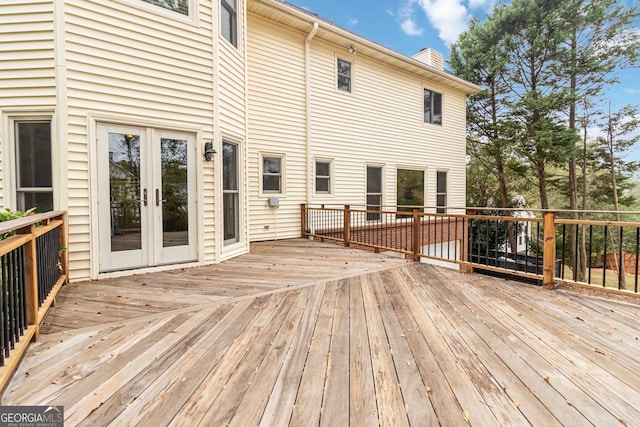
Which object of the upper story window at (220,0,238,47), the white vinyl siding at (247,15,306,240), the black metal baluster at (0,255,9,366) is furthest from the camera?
the white vinyl siding at (247,15,306,240)

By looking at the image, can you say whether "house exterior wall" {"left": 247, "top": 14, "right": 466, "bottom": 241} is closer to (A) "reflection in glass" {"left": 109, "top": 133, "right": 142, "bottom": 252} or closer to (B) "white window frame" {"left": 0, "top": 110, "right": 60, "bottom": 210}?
(A) "reflection in glass" {"left": 109, "top": 133, "right": 142, "bottom": 252}

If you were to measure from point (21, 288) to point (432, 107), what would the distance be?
35.4ft

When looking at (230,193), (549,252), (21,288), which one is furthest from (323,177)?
(21,288)

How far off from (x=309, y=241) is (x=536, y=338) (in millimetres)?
5157

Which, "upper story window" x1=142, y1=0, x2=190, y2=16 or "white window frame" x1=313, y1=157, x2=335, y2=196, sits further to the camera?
"white window frame" x1=313, y1=157, x2=335, y2=196

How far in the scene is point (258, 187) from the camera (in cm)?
681

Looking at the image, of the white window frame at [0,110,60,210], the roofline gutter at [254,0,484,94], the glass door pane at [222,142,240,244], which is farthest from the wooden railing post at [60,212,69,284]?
the roofline gutter at [254,0,484,94]

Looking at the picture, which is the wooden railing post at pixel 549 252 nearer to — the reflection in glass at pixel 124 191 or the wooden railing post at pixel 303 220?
the wooden railing post at pixel 303 220

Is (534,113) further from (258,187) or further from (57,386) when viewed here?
(57,386)

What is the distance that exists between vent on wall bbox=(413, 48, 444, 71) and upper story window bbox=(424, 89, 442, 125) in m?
1.25

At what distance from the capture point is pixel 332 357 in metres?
2.05

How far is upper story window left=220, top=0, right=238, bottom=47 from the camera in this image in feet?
16.6

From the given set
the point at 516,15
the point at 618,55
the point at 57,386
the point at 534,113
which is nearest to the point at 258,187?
the point at 57,386

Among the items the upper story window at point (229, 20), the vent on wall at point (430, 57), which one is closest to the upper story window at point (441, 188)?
the vent on wall at point (430, 57)
